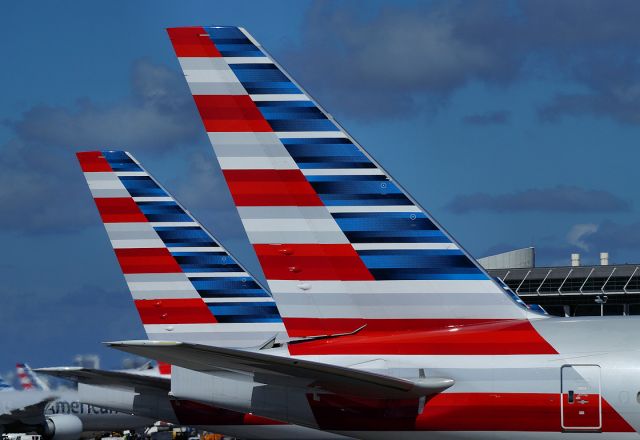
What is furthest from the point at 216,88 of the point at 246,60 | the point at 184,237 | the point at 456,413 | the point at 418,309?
the point at 184,237

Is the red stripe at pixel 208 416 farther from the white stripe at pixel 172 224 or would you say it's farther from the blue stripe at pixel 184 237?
the white stripe at pixel 172 224

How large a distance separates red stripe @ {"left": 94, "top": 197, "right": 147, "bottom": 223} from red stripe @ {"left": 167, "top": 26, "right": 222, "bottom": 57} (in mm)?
12833

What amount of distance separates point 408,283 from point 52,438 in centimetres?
4303

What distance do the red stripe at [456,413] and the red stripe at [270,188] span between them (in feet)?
10.8

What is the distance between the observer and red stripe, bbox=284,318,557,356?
16.7 metres

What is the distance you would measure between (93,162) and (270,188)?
580 inches

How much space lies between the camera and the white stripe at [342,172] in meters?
18.2

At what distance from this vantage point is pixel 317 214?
18.2m

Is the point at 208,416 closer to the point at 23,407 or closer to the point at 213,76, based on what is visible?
the point at 213,76

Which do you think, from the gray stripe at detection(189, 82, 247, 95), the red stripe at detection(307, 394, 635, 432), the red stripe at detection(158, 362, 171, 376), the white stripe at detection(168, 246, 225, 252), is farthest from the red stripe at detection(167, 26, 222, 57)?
the white stripe at detection(168, 246, 225, 252)

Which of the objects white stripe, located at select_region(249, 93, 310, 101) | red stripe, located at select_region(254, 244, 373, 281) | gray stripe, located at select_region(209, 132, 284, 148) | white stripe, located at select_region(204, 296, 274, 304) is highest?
white stripe, located at select_region(249, 93, 310, 101)

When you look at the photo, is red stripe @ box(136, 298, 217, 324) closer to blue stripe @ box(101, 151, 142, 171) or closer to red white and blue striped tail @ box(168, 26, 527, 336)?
blue stripe @ box(101, 151, 142, 171)

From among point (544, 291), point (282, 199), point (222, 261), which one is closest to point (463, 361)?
point (282, 199)

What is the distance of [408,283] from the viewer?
17.8 meters
